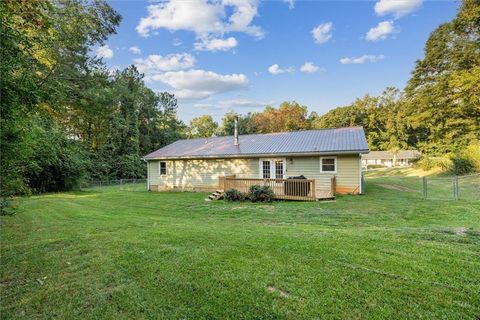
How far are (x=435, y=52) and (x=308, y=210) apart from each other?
27.8 meters

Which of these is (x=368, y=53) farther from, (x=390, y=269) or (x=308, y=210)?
(x=390, y=269)

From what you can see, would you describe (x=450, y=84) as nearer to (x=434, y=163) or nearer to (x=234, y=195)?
(x=434, y=163)

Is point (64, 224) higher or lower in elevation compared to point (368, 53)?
lower

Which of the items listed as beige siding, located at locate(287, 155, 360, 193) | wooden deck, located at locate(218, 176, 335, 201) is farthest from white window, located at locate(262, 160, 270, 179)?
wooden deck, located at locate(218, 176, 335, 201)

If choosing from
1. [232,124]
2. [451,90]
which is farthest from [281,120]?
[451,90]

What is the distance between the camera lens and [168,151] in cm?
1986

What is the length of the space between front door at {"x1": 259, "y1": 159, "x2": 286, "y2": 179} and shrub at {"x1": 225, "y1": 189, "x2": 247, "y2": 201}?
3.07 m

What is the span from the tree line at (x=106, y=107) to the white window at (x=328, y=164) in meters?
A: 11.1

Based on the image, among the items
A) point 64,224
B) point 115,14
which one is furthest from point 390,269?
point 115,14

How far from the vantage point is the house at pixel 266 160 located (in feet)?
45.4

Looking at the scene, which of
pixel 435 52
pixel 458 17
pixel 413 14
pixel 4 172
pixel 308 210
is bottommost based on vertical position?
pixel 308 210

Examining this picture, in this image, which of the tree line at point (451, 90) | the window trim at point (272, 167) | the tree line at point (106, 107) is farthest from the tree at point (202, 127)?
the window trim at point (272, 167)

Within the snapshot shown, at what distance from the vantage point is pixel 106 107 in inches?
583

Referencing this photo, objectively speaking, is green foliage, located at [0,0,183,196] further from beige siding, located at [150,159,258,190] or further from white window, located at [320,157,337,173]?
white window, located at [320,157,337,173]
